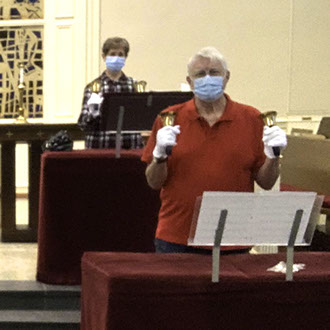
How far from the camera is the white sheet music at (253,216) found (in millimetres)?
2621

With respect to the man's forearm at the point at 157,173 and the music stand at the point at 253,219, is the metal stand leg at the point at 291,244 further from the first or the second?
the man's forearm at the point at 157,173

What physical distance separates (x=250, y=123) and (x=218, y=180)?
0.26m

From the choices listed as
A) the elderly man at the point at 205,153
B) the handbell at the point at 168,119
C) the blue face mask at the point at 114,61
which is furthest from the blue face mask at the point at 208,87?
the blue face mask at the point at 114,61

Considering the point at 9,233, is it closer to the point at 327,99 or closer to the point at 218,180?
the point at 218,180

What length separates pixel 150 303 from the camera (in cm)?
262

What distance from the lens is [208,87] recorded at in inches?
119

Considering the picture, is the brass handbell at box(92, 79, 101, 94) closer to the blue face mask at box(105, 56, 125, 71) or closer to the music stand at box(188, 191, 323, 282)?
the blue face mask at box(105, 56, 125, 71)

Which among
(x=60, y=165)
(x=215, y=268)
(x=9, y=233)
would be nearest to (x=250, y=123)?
(x=215, y=268)

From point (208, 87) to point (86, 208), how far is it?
7.27 feet

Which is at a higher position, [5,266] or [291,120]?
[291,120]

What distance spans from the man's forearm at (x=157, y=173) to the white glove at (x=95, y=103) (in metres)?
2.05

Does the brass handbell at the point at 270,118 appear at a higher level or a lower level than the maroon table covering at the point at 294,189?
higher

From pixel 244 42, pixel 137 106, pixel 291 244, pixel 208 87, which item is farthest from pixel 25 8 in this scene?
pixel 291 244

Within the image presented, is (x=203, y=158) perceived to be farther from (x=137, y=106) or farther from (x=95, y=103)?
(x=95, y=103)
